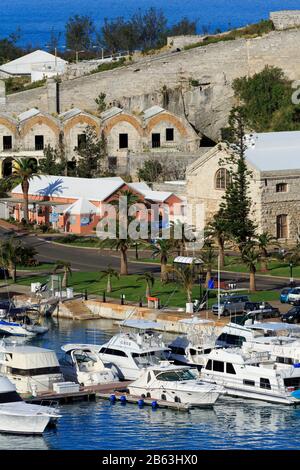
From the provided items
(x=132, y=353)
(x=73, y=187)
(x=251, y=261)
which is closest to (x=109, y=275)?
(x=251, y=261)

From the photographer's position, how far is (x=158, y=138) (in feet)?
440

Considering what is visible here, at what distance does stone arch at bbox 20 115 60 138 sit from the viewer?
435 feet

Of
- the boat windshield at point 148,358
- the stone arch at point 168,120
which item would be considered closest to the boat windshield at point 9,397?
the boat windshield at point 148,358

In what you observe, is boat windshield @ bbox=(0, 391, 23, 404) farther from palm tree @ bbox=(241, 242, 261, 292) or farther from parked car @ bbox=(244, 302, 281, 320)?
palm tree @ bbox=(241, 242, 261, 292)

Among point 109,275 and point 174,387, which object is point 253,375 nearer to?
point 174,387

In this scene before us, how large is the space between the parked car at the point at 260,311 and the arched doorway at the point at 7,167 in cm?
4804

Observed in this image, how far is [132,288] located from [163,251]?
2.62m

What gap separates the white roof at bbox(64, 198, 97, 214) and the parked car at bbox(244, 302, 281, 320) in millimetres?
30748

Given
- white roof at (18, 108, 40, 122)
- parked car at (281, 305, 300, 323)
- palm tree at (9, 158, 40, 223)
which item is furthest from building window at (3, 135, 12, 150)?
parked car at (281, 305, 300, 323)

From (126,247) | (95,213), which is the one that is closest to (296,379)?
(126,247)

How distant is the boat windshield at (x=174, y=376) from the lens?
70.3 metres

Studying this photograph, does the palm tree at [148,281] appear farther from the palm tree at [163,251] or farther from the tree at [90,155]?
the tree at [90,155]

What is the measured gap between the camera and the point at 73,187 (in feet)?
386
